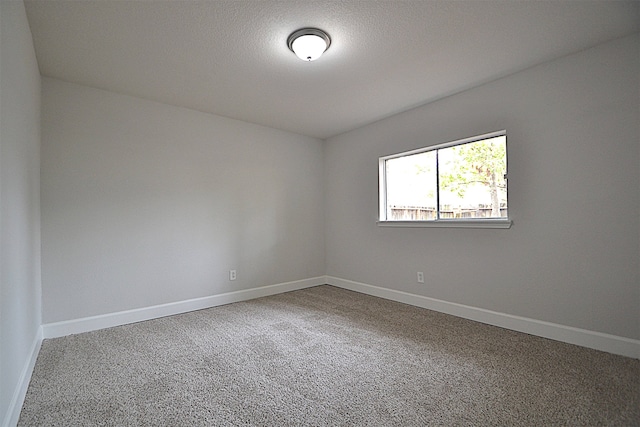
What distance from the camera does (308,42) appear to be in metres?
2.18

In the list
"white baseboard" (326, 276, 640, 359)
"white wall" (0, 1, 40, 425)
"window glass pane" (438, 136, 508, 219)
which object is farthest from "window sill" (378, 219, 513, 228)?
"white wall" (0, 1, 40, 425)

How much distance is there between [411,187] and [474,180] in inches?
31.8

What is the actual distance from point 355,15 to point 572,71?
1.89 metres

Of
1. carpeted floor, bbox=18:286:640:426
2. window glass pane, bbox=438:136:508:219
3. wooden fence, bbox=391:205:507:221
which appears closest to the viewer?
carpeted floor, bbox=18:286:640:426

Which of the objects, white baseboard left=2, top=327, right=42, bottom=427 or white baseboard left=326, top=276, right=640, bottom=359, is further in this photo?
white baseboard left=326, top=276, right=640, bottom=359

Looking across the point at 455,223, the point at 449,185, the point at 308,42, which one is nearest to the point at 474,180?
the point at 449,185

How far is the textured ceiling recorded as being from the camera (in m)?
1.93

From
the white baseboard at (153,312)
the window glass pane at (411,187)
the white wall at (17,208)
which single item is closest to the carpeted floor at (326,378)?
the white baseboard at (153,312)

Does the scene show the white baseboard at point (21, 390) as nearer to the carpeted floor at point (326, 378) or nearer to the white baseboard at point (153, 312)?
the carpeted floor at point (326, 378)

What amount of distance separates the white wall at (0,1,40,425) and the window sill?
3425mm

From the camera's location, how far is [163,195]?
3375 mm

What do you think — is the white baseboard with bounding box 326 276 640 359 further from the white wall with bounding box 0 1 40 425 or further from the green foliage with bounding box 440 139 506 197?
the white wall with bounding box 0 1 40 425

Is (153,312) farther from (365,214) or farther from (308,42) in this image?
(308,42)

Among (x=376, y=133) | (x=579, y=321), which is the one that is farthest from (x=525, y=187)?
(x=376, y=133)
